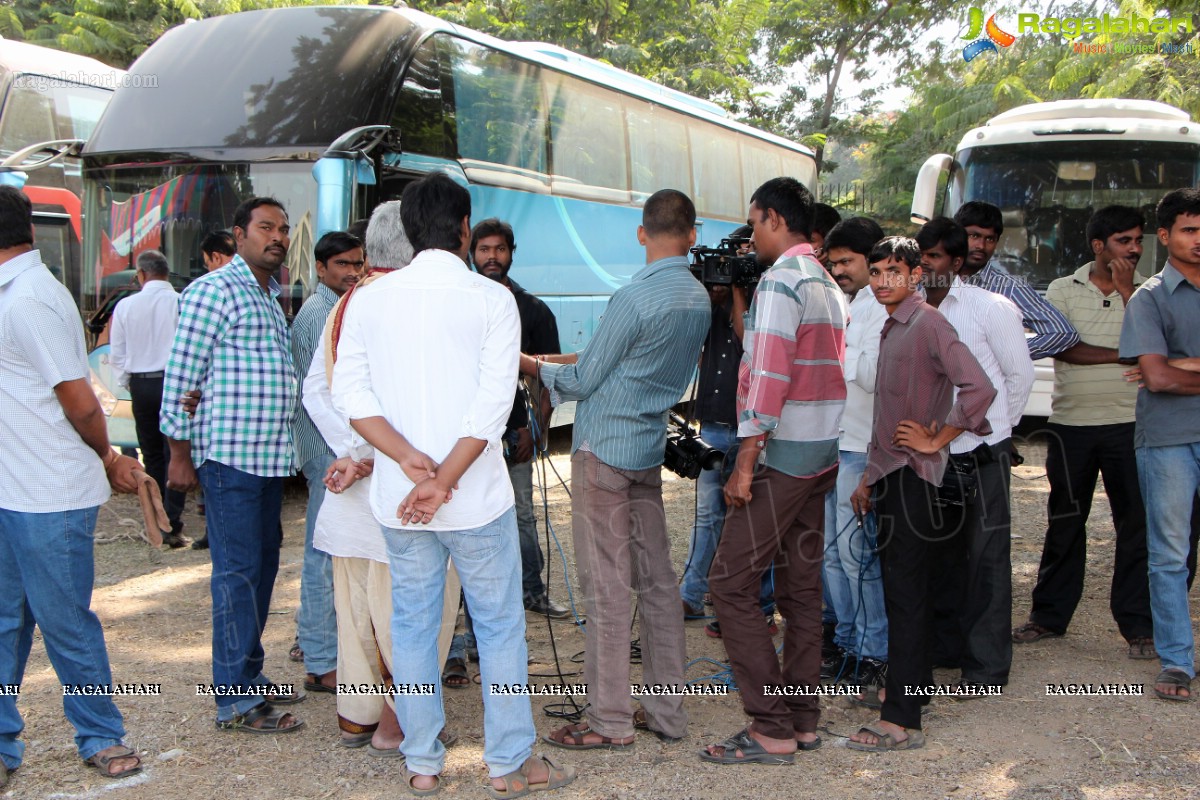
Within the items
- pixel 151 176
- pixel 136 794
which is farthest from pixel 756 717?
pixel 151 176

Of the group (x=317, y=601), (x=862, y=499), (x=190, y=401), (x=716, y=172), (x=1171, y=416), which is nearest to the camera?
(x=190, y=401)

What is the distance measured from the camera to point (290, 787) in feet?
11.5

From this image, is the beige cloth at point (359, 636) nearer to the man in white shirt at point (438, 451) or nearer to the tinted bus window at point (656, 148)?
the man in white shirt at point (438, 451)

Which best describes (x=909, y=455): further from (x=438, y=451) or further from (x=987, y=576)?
(x=438, y=451)

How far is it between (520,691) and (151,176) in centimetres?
602

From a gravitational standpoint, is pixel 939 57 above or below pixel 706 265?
above

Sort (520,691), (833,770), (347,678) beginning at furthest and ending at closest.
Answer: (347,678) < (833,770) < (520,691)

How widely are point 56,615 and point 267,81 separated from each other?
210 inches

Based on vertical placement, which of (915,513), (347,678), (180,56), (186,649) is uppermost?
(180,56)

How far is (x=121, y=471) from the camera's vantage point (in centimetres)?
358

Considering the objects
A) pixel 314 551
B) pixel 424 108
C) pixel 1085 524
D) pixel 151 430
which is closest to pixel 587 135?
pixel 424 108

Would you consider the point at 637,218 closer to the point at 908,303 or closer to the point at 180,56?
the point at 180,56

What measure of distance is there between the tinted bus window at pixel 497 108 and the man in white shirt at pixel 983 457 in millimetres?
5286

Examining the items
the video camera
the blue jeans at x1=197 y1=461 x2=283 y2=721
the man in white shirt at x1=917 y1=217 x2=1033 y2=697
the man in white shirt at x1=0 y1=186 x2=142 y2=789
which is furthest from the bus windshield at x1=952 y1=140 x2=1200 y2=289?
the man in white shirt at x1=0 y1=186 x2=142 y2=789
